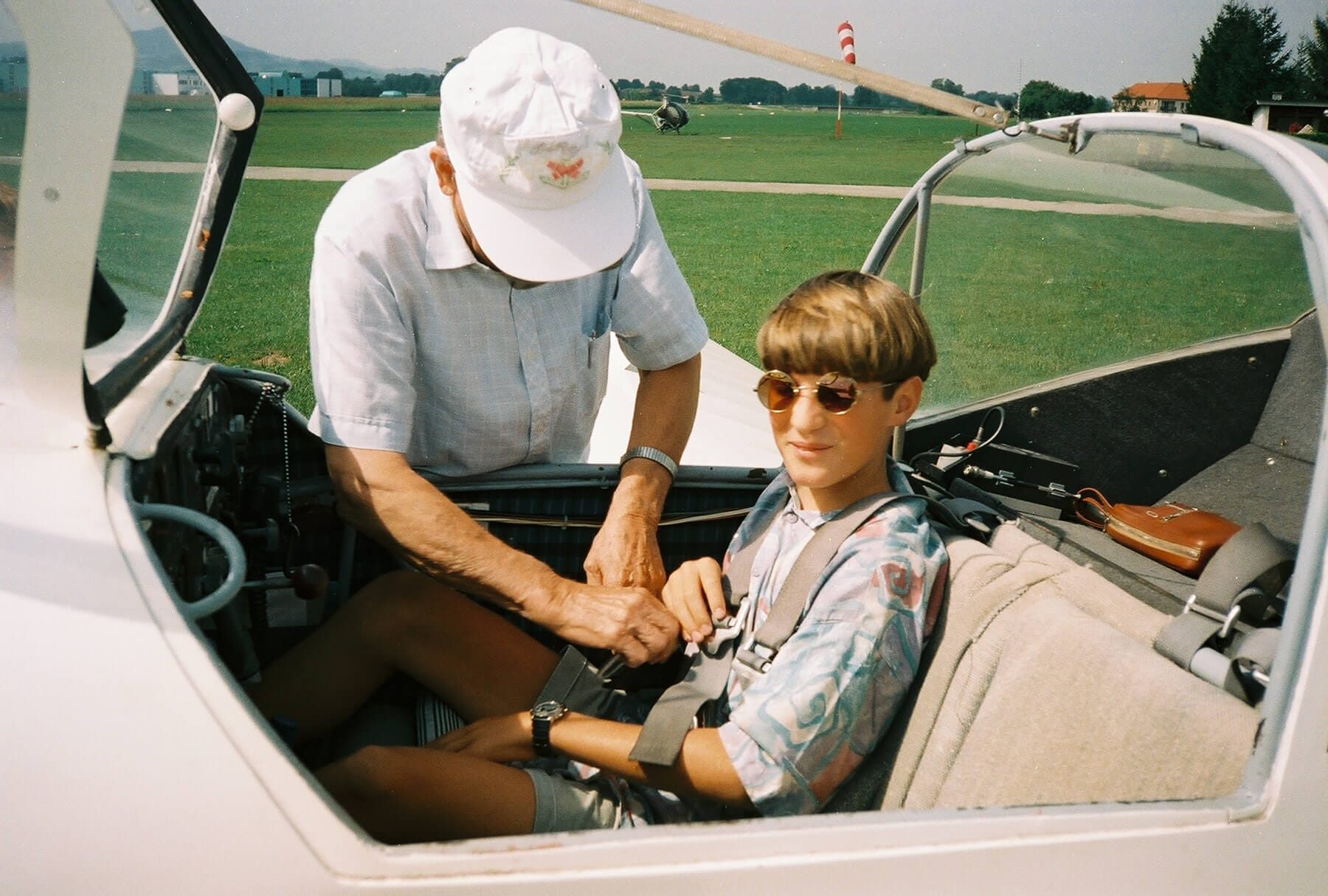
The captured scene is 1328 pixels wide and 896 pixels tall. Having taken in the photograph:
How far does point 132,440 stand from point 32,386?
0.56ft

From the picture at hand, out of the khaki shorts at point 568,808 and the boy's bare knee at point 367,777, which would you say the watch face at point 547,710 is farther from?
the boy's bare knee at point 367,777

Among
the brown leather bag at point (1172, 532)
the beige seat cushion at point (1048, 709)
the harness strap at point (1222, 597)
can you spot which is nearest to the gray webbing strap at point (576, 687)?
the beige seat cushion at point (1048, 709)

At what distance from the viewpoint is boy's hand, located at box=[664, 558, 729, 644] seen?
1.71 m

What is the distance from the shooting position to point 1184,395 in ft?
7.71

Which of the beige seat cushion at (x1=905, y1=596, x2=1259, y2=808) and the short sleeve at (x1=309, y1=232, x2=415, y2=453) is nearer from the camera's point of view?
the beige seat cushion at (x1=905, y1=596, x2=1259, y2=808)

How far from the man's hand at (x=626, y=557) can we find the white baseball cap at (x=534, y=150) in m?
0.53

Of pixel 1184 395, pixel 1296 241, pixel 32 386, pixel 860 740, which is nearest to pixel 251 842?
pixel 32 386

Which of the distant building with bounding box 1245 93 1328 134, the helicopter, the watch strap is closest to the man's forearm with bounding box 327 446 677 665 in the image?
the watch strap

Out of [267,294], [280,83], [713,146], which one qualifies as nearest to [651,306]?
[280,83]

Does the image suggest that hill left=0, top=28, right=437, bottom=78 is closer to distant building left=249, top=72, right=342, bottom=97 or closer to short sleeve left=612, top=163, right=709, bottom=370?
distant building left=249, top=72, right=342, bottom=97

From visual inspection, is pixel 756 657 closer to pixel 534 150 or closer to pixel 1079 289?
pixel 534 150

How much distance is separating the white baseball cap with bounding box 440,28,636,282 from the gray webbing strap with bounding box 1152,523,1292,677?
1041mm

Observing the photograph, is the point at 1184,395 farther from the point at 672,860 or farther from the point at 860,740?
the point at 672,860

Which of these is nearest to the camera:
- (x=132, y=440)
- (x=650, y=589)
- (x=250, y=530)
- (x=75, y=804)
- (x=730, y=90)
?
(x=75, y=804)
